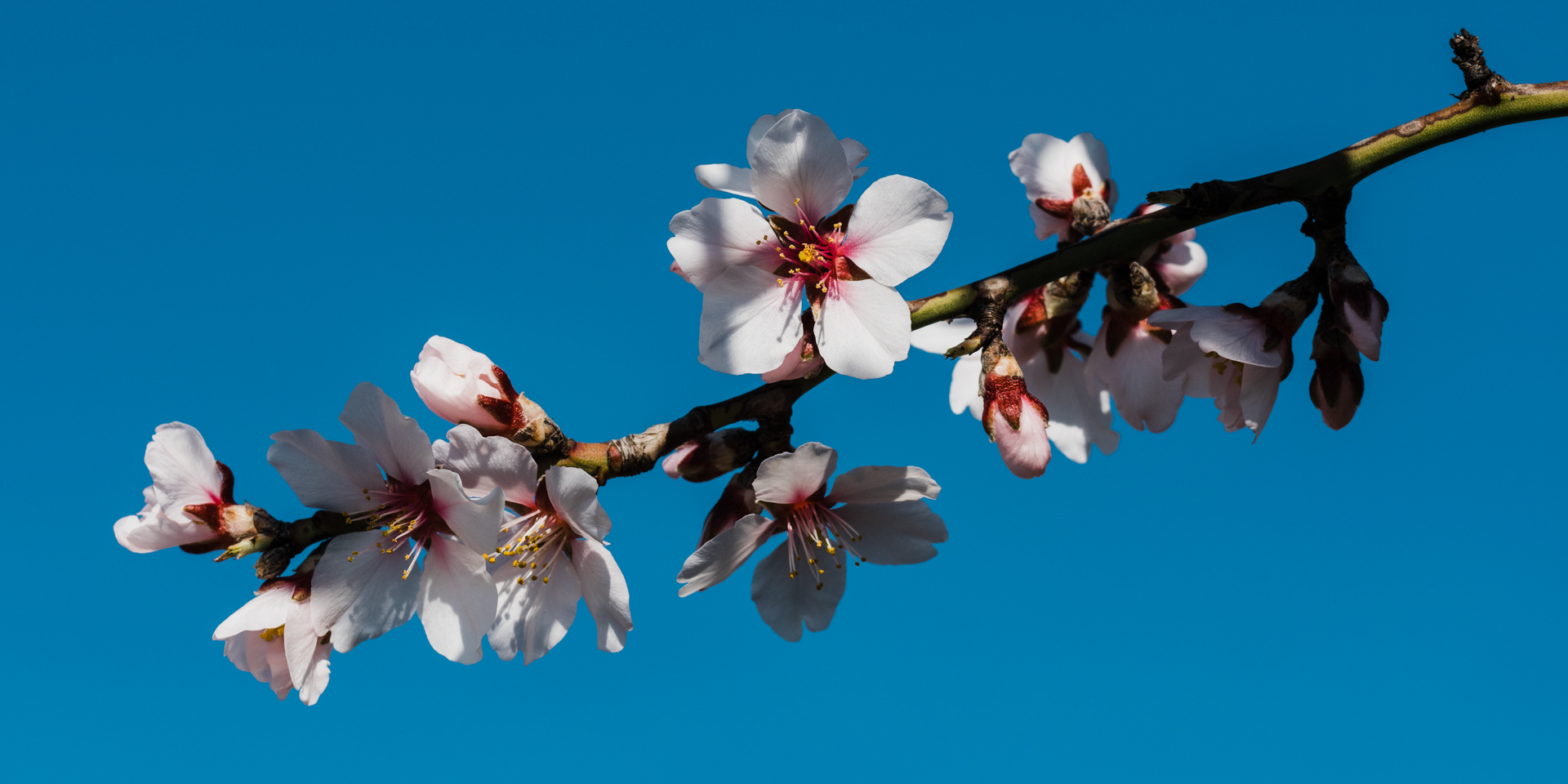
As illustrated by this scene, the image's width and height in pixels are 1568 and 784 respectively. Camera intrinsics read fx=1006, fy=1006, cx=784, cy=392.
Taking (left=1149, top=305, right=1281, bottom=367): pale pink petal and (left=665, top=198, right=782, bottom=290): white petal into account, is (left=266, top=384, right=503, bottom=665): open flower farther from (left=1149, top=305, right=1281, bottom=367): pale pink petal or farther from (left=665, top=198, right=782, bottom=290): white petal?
(left=1149, top=305, right=1281, bottom=367): pale pink petal

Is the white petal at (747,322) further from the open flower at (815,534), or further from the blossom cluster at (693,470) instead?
the open flower at (815,534)

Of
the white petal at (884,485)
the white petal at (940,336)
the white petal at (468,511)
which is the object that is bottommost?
the white petal at (468,511)

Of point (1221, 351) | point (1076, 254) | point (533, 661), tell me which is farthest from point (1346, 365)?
point (533, 661)

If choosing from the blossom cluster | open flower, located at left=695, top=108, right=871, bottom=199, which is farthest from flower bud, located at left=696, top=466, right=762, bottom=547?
open flower, located at left=695, top=108, right=871, bottom=199

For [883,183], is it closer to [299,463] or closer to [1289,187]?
[1289,187]

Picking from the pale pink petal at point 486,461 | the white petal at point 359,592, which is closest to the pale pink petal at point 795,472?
the pale pink petal at point 486,461

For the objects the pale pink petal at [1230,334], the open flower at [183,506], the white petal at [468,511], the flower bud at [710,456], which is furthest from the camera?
the pale pink petal at [1230,334]

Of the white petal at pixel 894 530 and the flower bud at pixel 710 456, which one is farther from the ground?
the flower bud at pixel 710 456

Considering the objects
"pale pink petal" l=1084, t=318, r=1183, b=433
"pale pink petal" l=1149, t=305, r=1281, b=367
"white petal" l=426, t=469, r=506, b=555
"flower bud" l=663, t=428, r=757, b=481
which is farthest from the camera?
"pale pink petal" l=1084, t=318, r=1183, b=433
